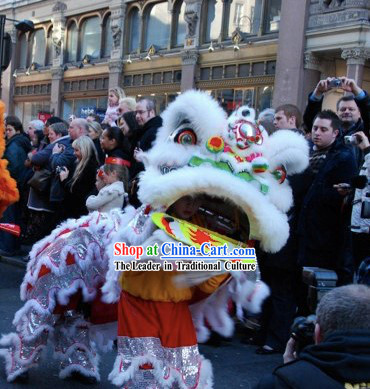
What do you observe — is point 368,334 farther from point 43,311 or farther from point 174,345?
point 43,311

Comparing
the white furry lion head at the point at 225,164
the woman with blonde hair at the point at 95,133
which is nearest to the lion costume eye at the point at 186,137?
the white furry lion head at the point at 225,164

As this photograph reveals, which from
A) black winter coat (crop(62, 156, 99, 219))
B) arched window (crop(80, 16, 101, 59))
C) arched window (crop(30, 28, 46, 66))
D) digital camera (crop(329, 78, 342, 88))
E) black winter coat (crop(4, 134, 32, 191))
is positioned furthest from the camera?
arched window (crop(30, 28, 46, 66))

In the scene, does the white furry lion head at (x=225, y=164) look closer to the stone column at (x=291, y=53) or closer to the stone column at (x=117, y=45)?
the stone column at (x=291, y=53)

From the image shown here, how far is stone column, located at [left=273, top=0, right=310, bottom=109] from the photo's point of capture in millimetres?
14164

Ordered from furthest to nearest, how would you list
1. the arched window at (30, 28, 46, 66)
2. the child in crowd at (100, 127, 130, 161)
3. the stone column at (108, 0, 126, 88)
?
the arched window at (30, 28, 46, 66)
the stone column at (108, 0, 126, 88)
the child in crowd at (100, 127, 130, 161)

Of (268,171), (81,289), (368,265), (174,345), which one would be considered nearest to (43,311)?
(81,289)

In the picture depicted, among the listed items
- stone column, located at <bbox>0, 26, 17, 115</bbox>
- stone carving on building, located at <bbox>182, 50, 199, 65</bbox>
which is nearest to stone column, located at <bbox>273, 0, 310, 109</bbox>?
stone carving on building, located at <bbox>182, 50, 199, 65</bbox>

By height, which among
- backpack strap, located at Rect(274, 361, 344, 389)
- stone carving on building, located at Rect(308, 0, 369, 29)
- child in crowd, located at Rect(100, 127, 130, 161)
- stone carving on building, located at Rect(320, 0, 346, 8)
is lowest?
backpack strap, located at Rect(274, 361, 344, 389)

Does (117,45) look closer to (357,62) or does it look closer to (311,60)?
(311,60)

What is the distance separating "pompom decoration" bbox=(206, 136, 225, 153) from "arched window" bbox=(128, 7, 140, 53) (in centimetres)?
1834

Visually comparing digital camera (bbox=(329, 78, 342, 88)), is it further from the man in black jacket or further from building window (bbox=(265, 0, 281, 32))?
building window (bbox=(265, 0, 281, 32))

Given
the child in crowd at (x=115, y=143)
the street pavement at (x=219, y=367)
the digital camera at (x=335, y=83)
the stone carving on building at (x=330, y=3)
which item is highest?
the stone carving on building at (x=330, y=3)

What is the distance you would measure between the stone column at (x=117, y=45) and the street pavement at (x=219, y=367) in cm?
1539

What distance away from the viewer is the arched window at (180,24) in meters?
18.9
